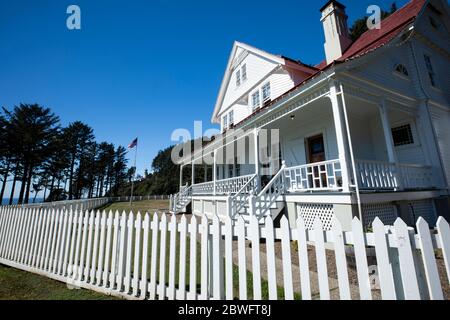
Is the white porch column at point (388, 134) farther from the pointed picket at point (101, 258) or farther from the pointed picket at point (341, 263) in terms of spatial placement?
the pointed picket at point (101, 258)

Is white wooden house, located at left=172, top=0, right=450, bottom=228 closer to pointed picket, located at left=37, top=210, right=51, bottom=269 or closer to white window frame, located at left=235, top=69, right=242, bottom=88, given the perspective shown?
white window frame, located at left=235, top=69, right=242, bottom=88

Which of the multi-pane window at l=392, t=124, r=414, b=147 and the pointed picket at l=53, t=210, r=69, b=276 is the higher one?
the multi-pane window at l=392, t=124, r=414, b=147

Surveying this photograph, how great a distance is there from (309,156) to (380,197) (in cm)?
466

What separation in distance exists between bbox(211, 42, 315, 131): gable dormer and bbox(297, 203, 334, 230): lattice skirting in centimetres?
693

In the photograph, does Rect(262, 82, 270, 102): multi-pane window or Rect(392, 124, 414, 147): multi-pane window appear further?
Rect(262, 82, 270, 102): multi-pane window

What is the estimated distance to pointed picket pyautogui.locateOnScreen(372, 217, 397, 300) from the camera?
1805 mm

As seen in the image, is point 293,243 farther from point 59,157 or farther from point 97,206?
point 59,157

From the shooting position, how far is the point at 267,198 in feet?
25.2

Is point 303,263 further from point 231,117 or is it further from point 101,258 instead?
point 231,117

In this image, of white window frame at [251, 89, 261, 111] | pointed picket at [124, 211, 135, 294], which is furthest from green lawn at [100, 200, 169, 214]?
pointed picket at [124, 211, 135, 294]

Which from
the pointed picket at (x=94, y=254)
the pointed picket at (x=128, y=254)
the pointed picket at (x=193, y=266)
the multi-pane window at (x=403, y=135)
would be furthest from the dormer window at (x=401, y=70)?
the pointed picket at (x=94, y=254)

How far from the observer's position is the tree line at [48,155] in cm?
3269
